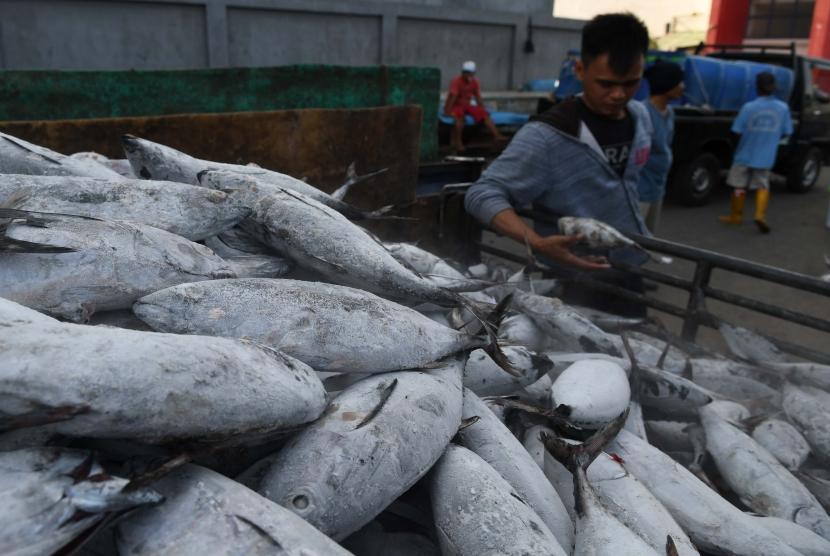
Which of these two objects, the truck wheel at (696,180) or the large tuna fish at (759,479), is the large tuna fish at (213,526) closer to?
the large tuna fish at (759,479)

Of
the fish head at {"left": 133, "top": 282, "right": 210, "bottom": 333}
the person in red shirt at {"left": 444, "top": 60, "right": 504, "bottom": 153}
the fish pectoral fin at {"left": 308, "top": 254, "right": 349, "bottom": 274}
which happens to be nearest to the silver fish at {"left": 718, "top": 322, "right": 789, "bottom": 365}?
the fish pectoral fin at {"left": 308, "top": 254, "right": 349, "bottom": 274}

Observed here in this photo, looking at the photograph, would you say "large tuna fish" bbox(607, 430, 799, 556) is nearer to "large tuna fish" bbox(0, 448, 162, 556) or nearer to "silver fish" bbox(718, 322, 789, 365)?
"silver fish" bbox(718, 322, 789, 365)

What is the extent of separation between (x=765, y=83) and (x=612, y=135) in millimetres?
6344

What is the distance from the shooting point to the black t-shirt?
9.93 ft

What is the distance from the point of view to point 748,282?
6.19 m

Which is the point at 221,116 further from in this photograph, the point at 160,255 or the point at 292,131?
the point at 160,255

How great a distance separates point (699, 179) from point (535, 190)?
7697 millimetres

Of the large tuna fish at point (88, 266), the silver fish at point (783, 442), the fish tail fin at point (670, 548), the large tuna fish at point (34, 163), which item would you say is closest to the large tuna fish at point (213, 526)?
the large tuna fish at point (88, 266)

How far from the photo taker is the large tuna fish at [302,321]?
52.9 inches

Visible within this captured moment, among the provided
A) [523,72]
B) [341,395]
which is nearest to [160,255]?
[341,395]

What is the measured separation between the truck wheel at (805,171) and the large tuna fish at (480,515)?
38.3 feet

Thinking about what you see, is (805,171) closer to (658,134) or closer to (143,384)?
(658,134)

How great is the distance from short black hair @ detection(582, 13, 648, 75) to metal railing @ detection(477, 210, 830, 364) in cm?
81

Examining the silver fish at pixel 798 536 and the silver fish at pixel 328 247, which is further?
the silver fish at pixel 328 247
